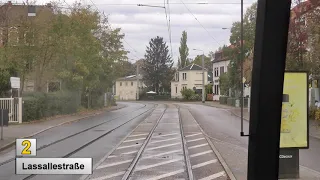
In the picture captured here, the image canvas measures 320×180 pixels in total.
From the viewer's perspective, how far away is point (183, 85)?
3066 inches

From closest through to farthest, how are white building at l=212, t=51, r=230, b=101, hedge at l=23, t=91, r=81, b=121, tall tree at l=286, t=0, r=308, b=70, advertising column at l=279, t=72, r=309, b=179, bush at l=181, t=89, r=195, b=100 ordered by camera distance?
tall tree at l=286, t=0, r=308, b=70
advertising column at l=279, t=72, r=309, b=179
hedge at l=23, t=91, r=81, b=121
white building at l=212, t=51, r=230, b=101
bush at l=181, t=89, r=195, b=100

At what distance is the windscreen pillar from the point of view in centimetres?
356

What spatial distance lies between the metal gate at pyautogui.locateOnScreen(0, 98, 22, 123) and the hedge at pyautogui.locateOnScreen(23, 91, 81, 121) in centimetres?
61

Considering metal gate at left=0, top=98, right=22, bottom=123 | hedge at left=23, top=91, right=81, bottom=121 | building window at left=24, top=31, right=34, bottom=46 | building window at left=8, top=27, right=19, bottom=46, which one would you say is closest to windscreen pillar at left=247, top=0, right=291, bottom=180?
metal gate at left=0, top=98, right=22, bottom=123

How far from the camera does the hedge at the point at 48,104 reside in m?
24.9

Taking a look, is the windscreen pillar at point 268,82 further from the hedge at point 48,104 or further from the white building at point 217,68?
the white building at point 217,68

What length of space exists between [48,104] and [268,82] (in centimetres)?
2650

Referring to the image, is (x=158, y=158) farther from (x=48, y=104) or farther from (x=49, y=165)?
(x=48, y=104)

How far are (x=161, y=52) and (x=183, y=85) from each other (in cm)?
5335

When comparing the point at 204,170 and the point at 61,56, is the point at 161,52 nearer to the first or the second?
the point at 61,56

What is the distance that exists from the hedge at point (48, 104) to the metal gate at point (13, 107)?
Result: 609 mm

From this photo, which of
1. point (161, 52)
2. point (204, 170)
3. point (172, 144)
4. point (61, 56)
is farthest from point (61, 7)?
point (204, 170)

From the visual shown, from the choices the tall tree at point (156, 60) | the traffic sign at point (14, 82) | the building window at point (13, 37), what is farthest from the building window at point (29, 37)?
the tall tree at point (156, 60)

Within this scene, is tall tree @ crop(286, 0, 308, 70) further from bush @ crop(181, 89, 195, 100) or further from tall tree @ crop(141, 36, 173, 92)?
bush @ crop(181, 89, 195, 100)
